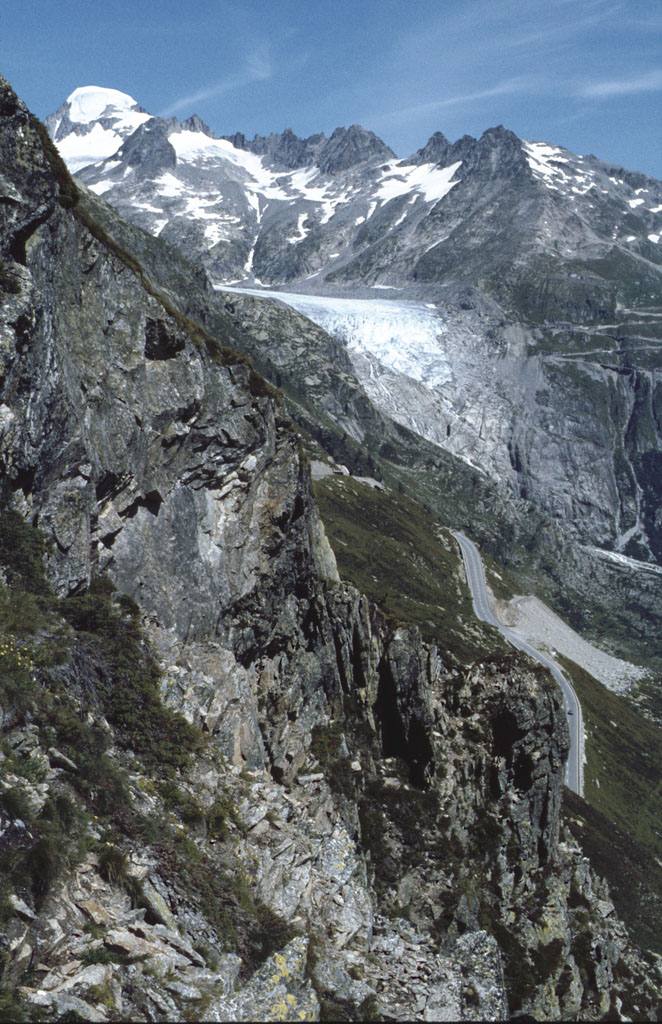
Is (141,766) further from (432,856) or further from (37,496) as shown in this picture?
(432,856)

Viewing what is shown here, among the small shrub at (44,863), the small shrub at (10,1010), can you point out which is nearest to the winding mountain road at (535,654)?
the small shrub at (44,863)

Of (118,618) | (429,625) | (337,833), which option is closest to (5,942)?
(118,618)

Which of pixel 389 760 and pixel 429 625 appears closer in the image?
pixel 389 760

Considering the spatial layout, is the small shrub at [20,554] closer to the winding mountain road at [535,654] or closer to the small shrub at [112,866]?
the small shrub at [112,866]

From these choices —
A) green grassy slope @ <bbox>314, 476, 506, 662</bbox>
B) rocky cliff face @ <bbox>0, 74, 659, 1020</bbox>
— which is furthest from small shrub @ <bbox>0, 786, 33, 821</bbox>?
green grassy slope @ <bbox>314, 476, 506, 662</bbox>

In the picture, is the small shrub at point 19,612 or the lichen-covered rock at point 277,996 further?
the small shrub at point 19,612

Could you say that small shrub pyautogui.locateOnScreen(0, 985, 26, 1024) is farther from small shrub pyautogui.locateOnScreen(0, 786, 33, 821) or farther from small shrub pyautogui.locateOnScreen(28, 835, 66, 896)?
small shrub pyautogui.locateOnScreen(0, 786, 33, 821)
